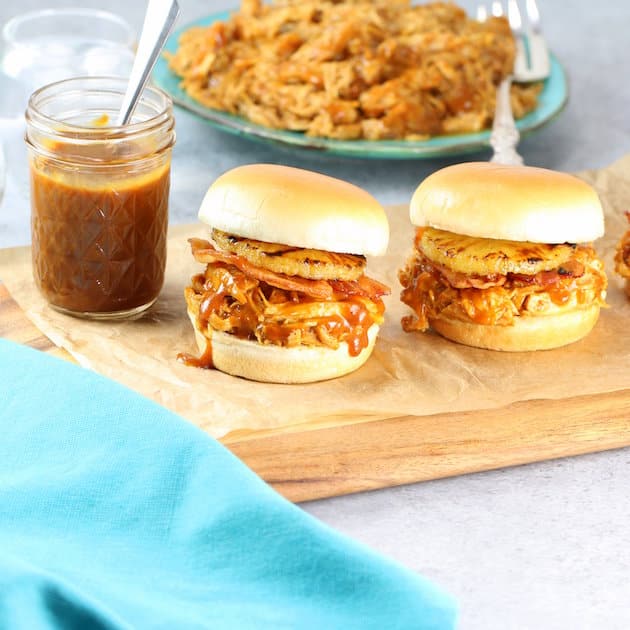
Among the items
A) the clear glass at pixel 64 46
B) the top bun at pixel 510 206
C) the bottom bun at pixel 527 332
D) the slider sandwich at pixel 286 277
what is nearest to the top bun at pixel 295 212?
the slider sandwich at pixel 286 277

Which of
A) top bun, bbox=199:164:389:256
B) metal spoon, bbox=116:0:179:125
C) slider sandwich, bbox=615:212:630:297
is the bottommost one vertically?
slider sandwich, bbox=615:212:630:297

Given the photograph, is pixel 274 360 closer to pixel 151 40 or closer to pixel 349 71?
pixel 151 40

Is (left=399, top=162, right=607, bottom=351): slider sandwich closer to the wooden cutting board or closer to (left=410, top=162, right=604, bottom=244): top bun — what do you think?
(left=410, top=162, right=604, bottom=244): top bun

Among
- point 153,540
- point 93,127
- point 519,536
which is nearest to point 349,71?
point 93,127

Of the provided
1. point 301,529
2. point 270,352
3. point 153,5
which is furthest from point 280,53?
point 301,529

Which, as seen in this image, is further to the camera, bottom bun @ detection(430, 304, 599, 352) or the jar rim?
bottom bun @ detection(430, 304, 599, 352)

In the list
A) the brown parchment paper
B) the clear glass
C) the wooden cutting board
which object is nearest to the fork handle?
the brown parchment paper
